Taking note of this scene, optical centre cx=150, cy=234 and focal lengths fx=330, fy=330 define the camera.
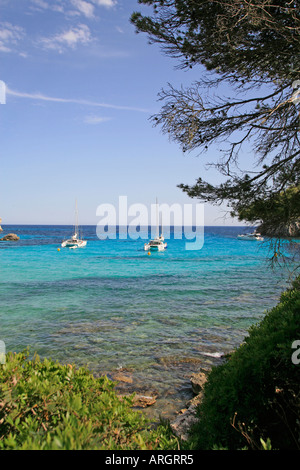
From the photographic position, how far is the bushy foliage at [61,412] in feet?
9.12

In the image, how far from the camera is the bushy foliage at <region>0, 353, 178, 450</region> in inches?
109

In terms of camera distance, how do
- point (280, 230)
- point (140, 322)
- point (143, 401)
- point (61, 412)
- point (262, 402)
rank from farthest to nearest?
point (140, 322) → point (280, 230) → point (143, 401) → point (262, 402) → point (61, 412)

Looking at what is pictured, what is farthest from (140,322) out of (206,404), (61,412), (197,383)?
(61,412)

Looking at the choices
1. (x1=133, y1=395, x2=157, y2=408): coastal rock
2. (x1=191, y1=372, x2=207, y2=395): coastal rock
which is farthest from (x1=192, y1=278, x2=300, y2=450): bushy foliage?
(x1=191, y1=372, x2=207, y2=395): coastal rock

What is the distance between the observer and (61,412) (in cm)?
315

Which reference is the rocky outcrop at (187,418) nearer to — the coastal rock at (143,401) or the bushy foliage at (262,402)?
the coastal rock at (143,401)

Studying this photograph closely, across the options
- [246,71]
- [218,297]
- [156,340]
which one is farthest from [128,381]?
[218,297]

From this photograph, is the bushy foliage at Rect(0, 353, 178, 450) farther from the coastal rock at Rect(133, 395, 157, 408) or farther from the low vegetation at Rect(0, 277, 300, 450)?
the coastal rock at Rect(133, 395, 157, 408)

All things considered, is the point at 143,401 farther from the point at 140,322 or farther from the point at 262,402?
the point at 140,322

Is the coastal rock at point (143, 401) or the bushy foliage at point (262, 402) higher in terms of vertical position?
the bushy foliage at point (262, 402)

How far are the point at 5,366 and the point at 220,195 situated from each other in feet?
20.0

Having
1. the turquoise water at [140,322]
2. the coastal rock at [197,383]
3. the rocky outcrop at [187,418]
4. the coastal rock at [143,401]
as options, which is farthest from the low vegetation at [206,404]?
the coastal rock at [197,383]
